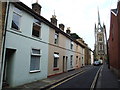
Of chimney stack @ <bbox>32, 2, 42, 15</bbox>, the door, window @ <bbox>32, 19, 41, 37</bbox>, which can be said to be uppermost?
chimney stack @ <bbox>32, 2, 42, 15</bbox>

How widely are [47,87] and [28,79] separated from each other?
1942 mm

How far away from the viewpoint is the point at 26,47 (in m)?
9.80

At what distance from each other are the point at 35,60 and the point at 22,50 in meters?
2.14

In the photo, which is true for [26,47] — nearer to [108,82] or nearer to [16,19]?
[16,19]

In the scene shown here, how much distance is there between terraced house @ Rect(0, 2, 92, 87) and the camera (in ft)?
27.3

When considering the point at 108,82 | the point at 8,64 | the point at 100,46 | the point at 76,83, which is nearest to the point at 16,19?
the point at 8,64

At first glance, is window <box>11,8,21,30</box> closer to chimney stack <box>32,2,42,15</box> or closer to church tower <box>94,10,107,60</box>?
chimney stack <box>32,2,42,15</box>

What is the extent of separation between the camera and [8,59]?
28.6ft

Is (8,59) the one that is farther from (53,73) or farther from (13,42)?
(53,73)

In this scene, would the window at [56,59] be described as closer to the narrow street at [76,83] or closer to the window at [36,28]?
the narrow street at [76,83]

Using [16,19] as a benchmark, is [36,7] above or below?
above

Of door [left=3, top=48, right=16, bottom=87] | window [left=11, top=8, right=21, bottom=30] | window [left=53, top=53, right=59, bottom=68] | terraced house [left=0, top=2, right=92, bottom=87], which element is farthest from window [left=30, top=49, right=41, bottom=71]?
window [left=53, top=53, right=59, bottom=68]

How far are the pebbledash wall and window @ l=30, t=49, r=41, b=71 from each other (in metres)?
0.34

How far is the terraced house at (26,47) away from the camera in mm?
8336
